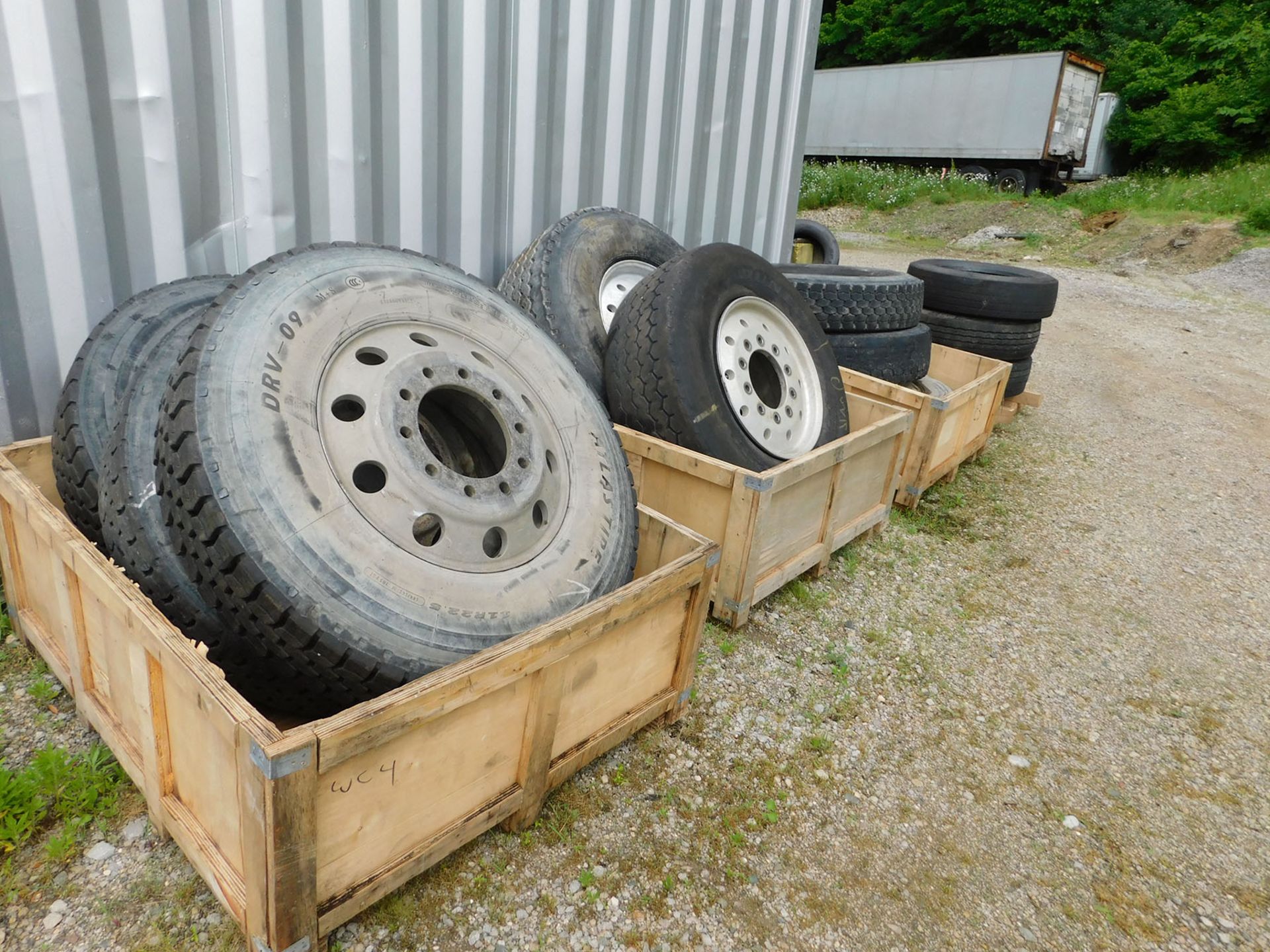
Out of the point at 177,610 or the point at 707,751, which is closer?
the point at 177,610

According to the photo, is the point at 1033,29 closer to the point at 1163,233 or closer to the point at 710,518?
the point at 1163,233

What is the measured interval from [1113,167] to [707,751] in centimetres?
2884

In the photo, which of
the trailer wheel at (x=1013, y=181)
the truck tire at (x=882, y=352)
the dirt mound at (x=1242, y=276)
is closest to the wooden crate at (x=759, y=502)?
the truck tire at (x=882, y=352)

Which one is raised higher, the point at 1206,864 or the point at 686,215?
the point at 686,215

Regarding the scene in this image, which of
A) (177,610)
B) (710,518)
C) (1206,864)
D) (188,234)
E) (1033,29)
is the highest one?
(1033,29)

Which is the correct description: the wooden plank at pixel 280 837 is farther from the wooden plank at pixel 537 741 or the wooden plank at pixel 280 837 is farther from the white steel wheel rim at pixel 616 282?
the white steel wheel rim at pixel 616 282

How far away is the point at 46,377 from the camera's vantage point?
2.98 m

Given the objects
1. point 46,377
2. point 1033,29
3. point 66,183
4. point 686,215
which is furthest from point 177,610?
point 1033,29

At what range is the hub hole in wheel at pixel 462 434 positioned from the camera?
248 cm

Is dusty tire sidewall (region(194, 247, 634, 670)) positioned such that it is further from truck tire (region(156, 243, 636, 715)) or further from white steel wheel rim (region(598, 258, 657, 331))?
white steel wheel rim (region(598, 258, 657, 331))

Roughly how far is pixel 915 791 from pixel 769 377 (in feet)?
6.59

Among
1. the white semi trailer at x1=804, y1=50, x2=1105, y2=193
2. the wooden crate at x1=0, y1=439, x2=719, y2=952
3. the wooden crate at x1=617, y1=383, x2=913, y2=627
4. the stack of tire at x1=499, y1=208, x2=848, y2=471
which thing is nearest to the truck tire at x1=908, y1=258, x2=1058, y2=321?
the stack of tire at x1=499, y1=208, x2=848, y2=471

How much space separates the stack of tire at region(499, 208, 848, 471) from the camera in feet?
10.9

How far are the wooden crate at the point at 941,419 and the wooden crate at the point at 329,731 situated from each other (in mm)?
2311
